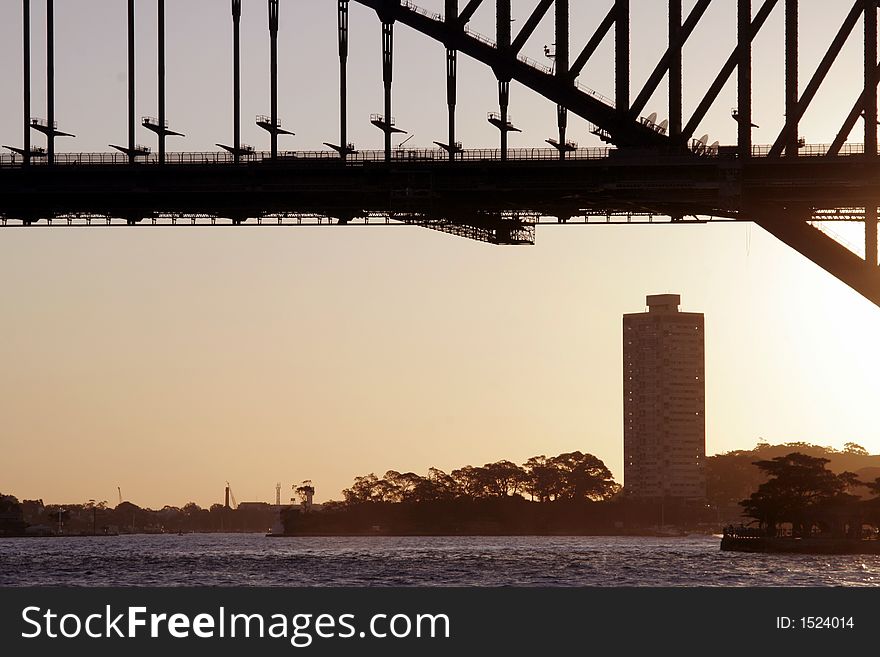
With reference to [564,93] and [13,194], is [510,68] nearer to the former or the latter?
[564,93]

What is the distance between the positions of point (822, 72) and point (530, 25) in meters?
12.6

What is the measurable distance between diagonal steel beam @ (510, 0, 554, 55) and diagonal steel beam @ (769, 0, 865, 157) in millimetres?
10351

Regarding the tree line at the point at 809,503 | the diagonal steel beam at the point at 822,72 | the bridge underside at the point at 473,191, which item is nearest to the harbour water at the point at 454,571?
the tree line at the point at 809,503

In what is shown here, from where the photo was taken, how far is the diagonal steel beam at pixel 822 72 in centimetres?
7606

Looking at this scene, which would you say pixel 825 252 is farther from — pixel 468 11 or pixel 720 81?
pixel 468 11

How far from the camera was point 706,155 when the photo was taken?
81500 mm

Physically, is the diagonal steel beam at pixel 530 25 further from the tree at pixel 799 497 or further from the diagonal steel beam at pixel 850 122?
the tree at pixel 799 497

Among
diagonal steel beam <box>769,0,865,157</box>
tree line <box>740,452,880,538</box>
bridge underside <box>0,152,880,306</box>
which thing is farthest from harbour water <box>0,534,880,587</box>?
diagonal steel beam <box>769,0,865,157</box>

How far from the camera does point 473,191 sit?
8394 cm

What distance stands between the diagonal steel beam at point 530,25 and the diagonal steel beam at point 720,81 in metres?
7.23

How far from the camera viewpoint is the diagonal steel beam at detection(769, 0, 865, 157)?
250ft
